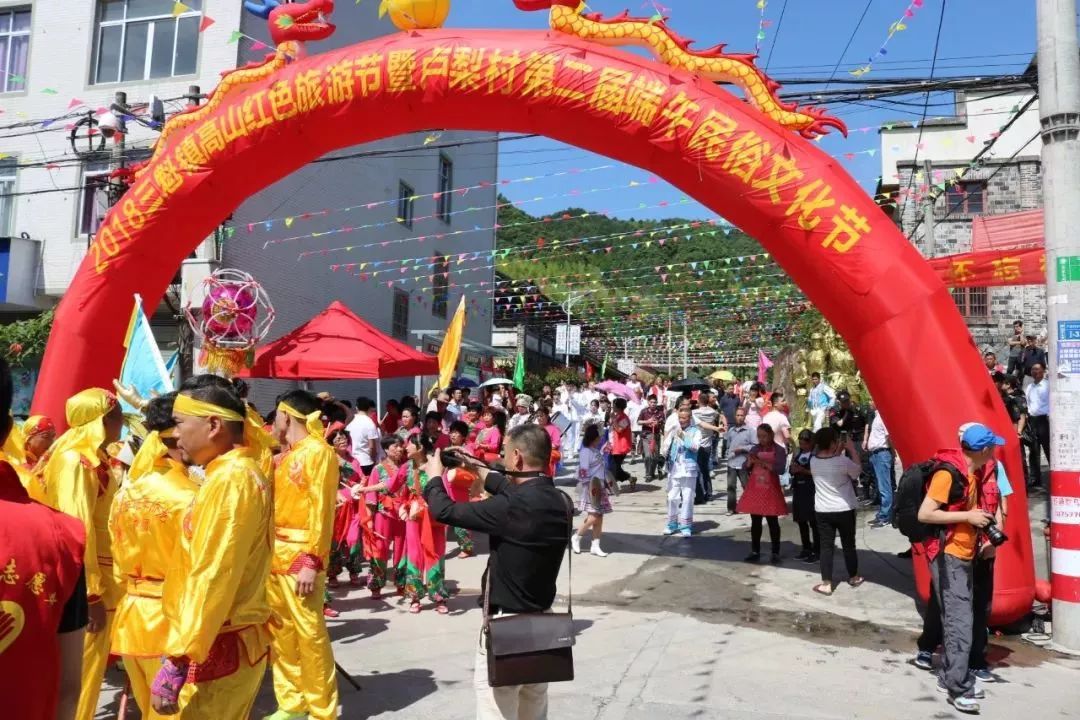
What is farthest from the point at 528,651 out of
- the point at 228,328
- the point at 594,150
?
the point at 228,328

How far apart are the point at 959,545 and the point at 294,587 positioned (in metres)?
3.68

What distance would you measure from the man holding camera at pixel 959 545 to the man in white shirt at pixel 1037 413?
20.7 ft

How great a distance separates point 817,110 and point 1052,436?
3.17 m

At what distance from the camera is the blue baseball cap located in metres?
4.53

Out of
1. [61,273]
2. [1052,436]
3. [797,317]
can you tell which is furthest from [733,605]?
[797,317]

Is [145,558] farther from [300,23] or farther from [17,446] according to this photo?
[300,23]

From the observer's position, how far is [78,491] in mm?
3604

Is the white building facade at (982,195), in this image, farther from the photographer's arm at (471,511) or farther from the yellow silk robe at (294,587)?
the photographer's arm at (471,511)

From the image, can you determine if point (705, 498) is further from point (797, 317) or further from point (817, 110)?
point (797, 317)

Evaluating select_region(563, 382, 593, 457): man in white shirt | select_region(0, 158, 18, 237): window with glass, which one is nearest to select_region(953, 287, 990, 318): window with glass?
select_region(563, 382, 593, 457): man in white shirt

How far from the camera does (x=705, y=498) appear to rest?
1196cm

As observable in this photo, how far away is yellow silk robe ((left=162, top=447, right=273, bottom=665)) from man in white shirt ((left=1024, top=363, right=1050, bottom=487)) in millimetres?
9961

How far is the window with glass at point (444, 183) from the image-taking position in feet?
69.3

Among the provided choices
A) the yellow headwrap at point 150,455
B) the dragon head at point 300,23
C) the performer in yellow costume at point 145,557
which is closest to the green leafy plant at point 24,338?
the dragon head at point 300,23
